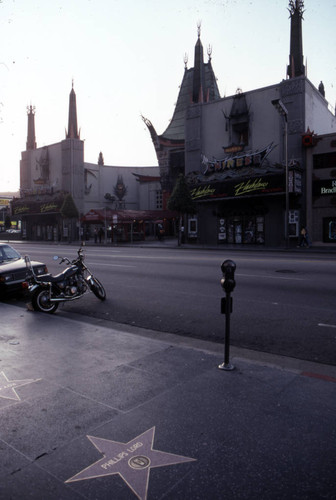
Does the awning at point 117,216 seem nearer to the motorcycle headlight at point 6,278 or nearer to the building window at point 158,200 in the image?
the building window at point 158,200

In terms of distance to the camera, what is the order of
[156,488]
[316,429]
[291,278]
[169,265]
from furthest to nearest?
[169,265] → [291,278] → [316,429] → [156,488]

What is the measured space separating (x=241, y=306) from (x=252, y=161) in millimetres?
25348

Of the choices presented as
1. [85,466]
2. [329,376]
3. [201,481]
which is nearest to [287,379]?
[329,376]

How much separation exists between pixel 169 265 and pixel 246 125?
2219cm

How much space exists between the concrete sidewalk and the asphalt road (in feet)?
3.18

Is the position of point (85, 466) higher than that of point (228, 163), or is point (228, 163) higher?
point (228, 163)

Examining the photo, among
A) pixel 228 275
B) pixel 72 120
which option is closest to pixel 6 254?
pixel 228 275

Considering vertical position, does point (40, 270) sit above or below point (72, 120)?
below

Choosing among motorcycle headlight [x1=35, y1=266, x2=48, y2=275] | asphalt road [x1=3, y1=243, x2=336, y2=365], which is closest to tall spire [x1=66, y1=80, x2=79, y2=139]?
asphalt road [x1=3, y1=243, x2=336, y2=365]

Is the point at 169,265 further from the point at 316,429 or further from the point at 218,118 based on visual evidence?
the point at 218,118

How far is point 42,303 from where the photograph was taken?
7.84m

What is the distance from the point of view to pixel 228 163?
32500 mm

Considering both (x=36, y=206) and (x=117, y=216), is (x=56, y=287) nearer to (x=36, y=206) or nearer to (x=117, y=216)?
(x=117, y=216)

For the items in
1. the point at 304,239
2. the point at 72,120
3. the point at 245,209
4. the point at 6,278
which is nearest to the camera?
the point at 6,278
